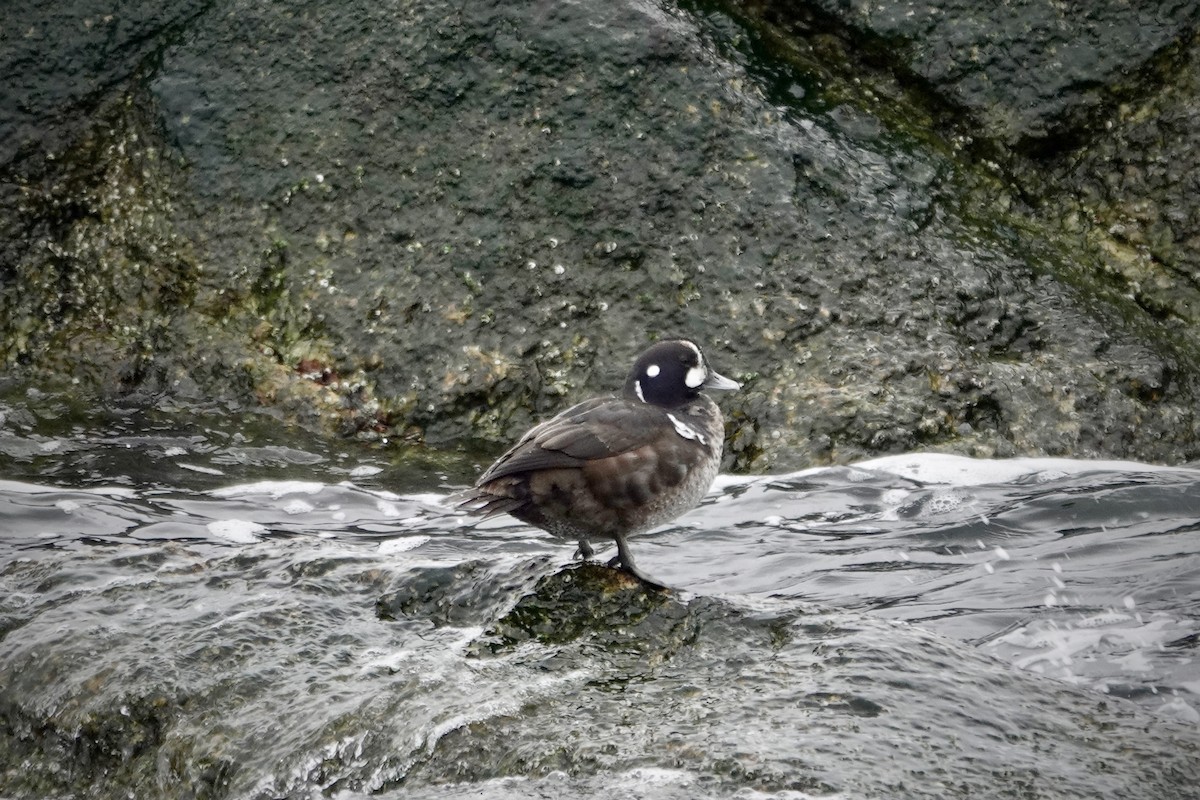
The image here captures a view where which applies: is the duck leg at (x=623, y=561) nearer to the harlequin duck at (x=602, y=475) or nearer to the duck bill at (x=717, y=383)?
the harlequin duck at (x=602, y=475)

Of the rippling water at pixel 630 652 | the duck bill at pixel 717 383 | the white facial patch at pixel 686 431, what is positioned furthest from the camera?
the duck bill at pixel 717 383

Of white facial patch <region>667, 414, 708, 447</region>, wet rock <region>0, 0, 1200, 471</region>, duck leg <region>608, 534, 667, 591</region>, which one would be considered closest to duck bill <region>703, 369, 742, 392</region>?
white facial patch <region>667, 414, 708, 447</region>

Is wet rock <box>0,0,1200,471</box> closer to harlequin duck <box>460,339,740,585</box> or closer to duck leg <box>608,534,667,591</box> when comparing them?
harlequin duck <box>460,339,740,585</box>

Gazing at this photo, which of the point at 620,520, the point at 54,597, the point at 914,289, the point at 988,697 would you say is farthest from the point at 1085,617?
the point at 54,597

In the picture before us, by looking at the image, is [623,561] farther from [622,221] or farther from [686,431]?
[622,221]

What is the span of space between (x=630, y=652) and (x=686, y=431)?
4.64ft

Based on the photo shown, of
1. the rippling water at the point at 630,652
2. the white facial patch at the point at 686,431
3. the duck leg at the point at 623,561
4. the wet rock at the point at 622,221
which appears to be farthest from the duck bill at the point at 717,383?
the wet rock at the point at 622,221

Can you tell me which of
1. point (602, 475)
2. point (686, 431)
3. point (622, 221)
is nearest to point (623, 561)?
point (602, 475)

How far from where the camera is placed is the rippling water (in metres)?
3.97

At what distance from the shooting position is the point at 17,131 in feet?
29.7

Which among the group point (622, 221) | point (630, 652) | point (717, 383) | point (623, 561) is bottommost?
point (630, 652)

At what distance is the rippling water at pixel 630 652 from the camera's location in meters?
3.97

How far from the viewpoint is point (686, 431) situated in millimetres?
5922

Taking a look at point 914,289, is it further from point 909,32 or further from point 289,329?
point 289,329
